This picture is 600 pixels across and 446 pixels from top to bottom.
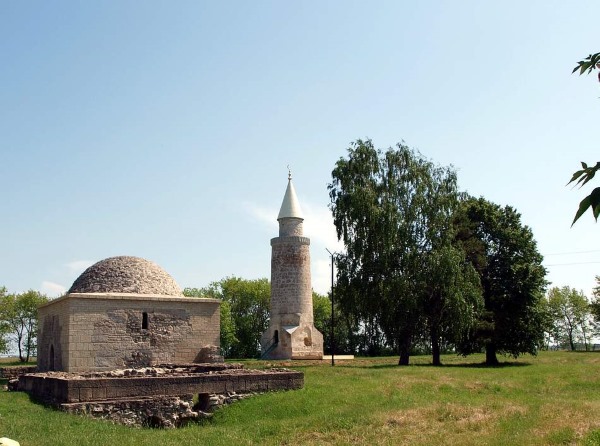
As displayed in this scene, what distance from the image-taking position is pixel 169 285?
25.0m

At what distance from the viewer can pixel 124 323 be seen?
2231cm

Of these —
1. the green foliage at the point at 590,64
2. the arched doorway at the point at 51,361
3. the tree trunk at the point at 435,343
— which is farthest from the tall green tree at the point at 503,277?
the green foliage at the point at 590,64

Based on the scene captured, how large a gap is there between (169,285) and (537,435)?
663 inches

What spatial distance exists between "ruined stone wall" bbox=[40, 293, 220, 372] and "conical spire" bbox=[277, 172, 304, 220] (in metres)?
13.4

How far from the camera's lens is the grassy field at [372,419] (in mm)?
11828

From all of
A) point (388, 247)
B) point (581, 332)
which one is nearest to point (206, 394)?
point (388, 247)

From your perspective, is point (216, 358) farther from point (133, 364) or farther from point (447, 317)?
point (447, 317)

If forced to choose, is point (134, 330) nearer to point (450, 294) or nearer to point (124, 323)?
point (124, 323)

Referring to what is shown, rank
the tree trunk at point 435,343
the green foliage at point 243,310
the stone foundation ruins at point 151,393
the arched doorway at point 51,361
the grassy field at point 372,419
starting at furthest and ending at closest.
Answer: the green foliage at point 243,310 < the tree trunk at point 435,343 < the arched doorway at point 51,361 < the stone foundation ruins at point 151,393 < the grassy field at point 372,419

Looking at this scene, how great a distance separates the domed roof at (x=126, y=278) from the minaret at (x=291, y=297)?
11.5 m

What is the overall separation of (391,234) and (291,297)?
11.5 m

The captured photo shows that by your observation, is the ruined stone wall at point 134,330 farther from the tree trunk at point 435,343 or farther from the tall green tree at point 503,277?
the tall green tree at point 503,277

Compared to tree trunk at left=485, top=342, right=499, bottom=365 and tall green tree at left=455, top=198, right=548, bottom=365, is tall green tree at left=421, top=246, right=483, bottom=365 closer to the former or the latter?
tall green tree at left=455, top=198, right=548, bottom=365

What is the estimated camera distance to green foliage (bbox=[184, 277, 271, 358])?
57.2m
